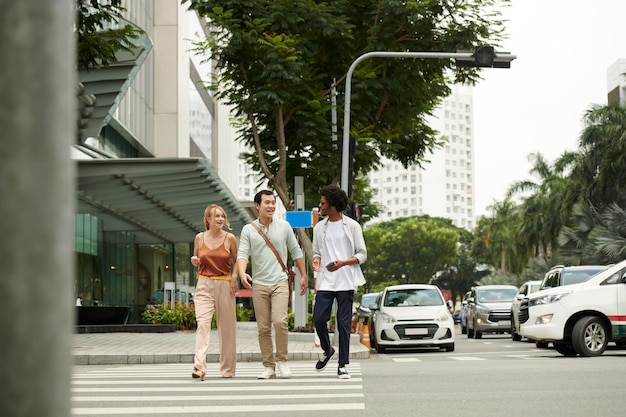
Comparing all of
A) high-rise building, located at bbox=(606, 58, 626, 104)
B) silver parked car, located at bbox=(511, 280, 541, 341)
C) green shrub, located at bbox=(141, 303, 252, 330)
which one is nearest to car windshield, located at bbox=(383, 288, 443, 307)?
silver parked car, located at bbox=(511, 280, 541, 341)

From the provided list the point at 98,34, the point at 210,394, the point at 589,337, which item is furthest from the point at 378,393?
the point at 98,34

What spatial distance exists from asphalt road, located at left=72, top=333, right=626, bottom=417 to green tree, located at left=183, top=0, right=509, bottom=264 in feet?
39.5

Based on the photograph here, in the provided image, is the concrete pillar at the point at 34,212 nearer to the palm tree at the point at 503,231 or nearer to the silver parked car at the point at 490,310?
the silver parked car at the point at 490,310

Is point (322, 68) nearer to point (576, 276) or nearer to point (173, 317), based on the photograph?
point (576, 276)

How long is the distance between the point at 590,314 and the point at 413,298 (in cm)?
654

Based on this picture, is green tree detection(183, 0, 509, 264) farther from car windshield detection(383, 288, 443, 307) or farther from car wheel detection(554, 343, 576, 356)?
car wheel detection(554, 343, 576, 356)

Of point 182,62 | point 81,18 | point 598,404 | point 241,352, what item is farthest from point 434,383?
point 182,62

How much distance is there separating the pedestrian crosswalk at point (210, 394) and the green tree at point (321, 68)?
475 inches

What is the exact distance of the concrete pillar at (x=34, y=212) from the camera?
1.25 metres

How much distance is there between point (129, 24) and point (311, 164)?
7.51 metres

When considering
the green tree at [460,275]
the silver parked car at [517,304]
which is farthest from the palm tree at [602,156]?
the green tree at [460,275]

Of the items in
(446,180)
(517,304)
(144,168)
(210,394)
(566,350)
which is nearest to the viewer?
(210,394)

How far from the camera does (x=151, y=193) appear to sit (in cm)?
3000

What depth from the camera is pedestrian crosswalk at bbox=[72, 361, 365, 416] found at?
7.84m
